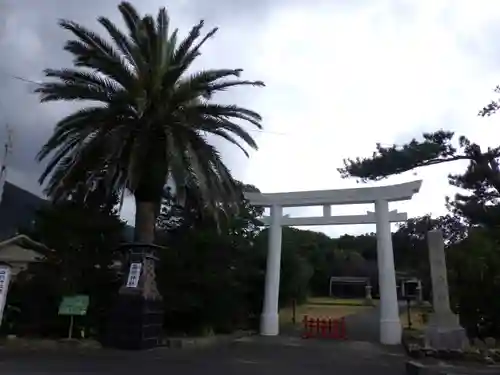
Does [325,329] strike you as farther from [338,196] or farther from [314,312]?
[314,312]

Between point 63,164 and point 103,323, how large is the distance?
5.09m

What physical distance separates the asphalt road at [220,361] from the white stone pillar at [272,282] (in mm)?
4143

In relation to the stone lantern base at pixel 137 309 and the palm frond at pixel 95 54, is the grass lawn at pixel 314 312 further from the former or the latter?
the palm frond at pixel 95 54

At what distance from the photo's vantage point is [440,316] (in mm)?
14844

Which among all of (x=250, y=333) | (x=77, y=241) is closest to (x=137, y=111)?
(x=77, y=241)

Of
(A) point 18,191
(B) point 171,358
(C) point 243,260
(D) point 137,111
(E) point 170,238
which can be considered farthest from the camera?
Result: (A) point 18,191

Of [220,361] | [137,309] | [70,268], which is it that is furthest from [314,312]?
[220,361]

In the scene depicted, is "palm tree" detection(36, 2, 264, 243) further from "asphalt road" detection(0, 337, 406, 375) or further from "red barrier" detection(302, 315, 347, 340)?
"red barrier" detection(302, 315, 347, 340)

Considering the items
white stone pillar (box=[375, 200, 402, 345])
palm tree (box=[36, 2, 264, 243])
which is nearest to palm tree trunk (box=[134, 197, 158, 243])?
palm tree (box=[36, 2, 264, 243])

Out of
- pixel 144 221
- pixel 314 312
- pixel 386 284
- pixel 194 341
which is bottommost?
pixel 194 341

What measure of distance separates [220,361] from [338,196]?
10.3 metres

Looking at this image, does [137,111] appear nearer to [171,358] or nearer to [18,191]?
[171,358]

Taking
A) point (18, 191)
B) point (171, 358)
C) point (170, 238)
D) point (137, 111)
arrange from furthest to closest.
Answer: point (18, 191) → point (170, 238) → point (137, 111) → point (171, 358)

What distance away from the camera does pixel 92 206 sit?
16297 millimetres
